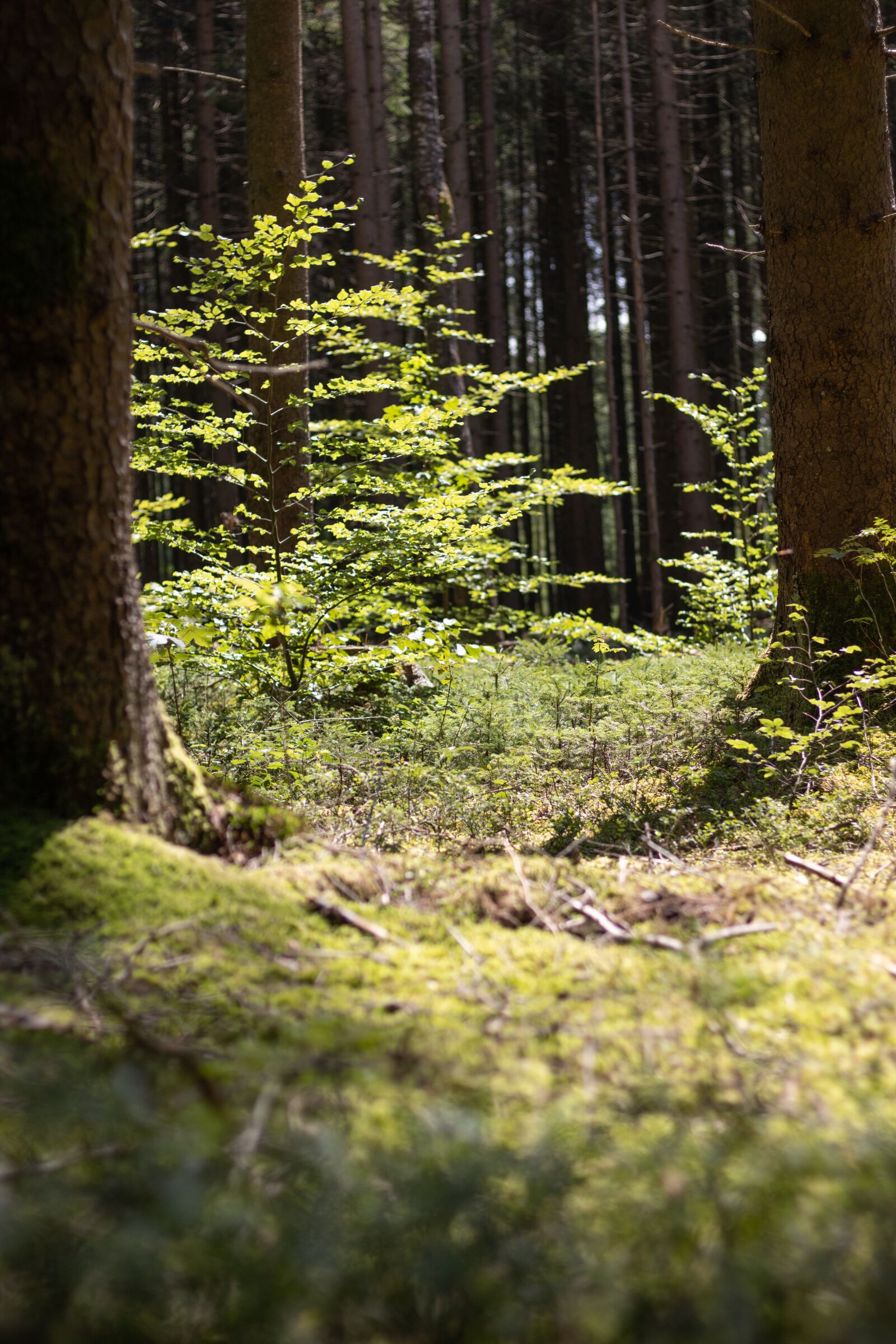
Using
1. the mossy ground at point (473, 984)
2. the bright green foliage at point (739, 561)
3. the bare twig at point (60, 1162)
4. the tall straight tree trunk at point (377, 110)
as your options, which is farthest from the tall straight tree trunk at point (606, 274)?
the bare twig at point (60, 1162)

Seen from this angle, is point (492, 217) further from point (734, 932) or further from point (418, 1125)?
point (418, 1125)

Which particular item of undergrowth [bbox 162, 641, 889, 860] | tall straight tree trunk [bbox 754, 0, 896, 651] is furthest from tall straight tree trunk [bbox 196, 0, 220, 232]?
tall straight tree trunk [bbox 754, 0, 896, 651]

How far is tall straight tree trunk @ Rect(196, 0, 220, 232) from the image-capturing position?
687 inches

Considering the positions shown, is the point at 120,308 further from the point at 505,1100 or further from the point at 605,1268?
the point at 605,1268

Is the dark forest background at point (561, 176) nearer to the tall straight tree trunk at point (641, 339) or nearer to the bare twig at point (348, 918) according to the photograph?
the tall straight tree trunk at point (641, 339)

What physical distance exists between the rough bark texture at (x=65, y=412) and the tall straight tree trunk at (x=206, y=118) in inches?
653

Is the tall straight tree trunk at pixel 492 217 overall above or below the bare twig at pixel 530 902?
above

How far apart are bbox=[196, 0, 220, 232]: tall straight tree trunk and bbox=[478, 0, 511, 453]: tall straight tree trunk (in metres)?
6.00

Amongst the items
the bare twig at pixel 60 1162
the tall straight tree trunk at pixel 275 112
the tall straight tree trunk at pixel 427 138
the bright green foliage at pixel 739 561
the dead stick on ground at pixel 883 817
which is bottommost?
the dead stick on ground at pixel 883 817

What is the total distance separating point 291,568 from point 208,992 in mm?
4157

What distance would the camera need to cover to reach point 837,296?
550 centimetres

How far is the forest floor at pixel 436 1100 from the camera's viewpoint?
4.07 feet

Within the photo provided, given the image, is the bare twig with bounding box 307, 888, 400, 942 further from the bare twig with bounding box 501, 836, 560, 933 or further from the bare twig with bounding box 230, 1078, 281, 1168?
the bare twig with bounding box 230, 1078, 281, 1168

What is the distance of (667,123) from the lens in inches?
645
